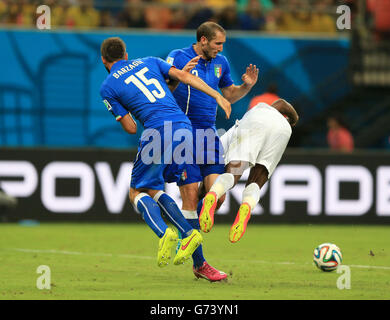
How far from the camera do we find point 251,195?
825 cm

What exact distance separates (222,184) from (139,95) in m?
1.16

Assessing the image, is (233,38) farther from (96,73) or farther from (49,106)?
(49,106)

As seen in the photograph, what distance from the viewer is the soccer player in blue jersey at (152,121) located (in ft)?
25.8

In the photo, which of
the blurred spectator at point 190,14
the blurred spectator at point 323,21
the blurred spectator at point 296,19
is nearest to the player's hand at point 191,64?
the blurred spectator at point 190,14

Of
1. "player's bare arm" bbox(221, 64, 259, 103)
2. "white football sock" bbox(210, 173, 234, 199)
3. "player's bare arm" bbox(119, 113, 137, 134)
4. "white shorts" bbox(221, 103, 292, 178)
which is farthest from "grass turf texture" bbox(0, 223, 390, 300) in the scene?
"player's bare arm" bbox(221, 64, 259, 103)

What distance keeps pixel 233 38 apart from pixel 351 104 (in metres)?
3.43

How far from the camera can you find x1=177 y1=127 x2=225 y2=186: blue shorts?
8.48 m

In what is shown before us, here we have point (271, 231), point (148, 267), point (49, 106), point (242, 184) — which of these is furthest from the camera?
point (49, 106)

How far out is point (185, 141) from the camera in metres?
7.92

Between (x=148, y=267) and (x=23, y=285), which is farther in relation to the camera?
(x=148, y=267)

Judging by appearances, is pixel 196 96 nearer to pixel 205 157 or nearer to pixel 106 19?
pixel 205 157

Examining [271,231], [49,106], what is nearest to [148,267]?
[271,231]

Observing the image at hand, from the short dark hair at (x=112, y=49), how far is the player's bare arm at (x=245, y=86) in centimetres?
143

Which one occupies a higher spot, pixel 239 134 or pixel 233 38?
pixel 233 38
